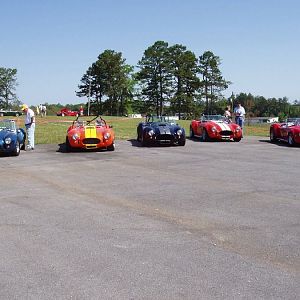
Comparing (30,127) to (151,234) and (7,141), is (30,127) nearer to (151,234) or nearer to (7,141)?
(7,141)

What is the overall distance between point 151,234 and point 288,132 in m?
12.7

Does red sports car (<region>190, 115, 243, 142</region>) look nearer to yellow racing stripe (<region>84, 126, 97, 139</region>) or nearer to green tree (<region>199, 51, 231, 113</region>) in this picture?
yellow racing stripe (<region>84, 126, 97, 139</region>)

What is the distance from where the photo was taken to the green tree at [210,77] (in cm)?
8475

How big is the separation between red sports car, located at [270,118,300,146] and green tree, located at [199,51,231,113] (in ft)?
219

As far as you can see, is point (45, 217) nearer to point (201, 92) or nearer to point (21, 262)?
point (21, 262)

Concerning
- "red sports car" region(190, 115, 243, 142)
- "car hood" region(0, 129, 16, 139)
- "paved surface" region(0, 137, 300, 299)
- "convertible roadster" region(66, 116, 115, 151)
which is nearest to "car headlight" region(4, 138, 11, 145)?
"car hood" region(0, 129, 16, 139)

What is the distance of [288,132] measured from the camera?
16625 millimetres

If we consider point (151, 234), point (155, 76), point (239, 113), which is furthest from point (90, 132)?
point (155, 76)

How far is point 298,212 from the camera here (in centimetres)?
602

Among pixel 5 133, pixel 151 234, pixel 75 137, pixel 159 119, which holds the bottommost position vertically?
A: pixel 151 234

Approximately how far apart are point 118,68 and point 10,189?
80.2m

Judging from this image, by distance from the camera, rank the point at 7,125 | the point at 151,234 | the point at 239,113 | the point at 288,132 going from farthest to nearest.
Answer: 1. the point at 239,113
2. the point at 288,132
3. the point at 7,125
4. the point at 151,234

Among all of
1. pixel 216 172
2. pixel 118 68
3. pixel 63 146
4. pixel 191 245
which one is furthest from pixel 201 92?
pixel 191 245

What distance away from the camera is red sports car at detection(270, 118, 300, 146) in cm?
1606
